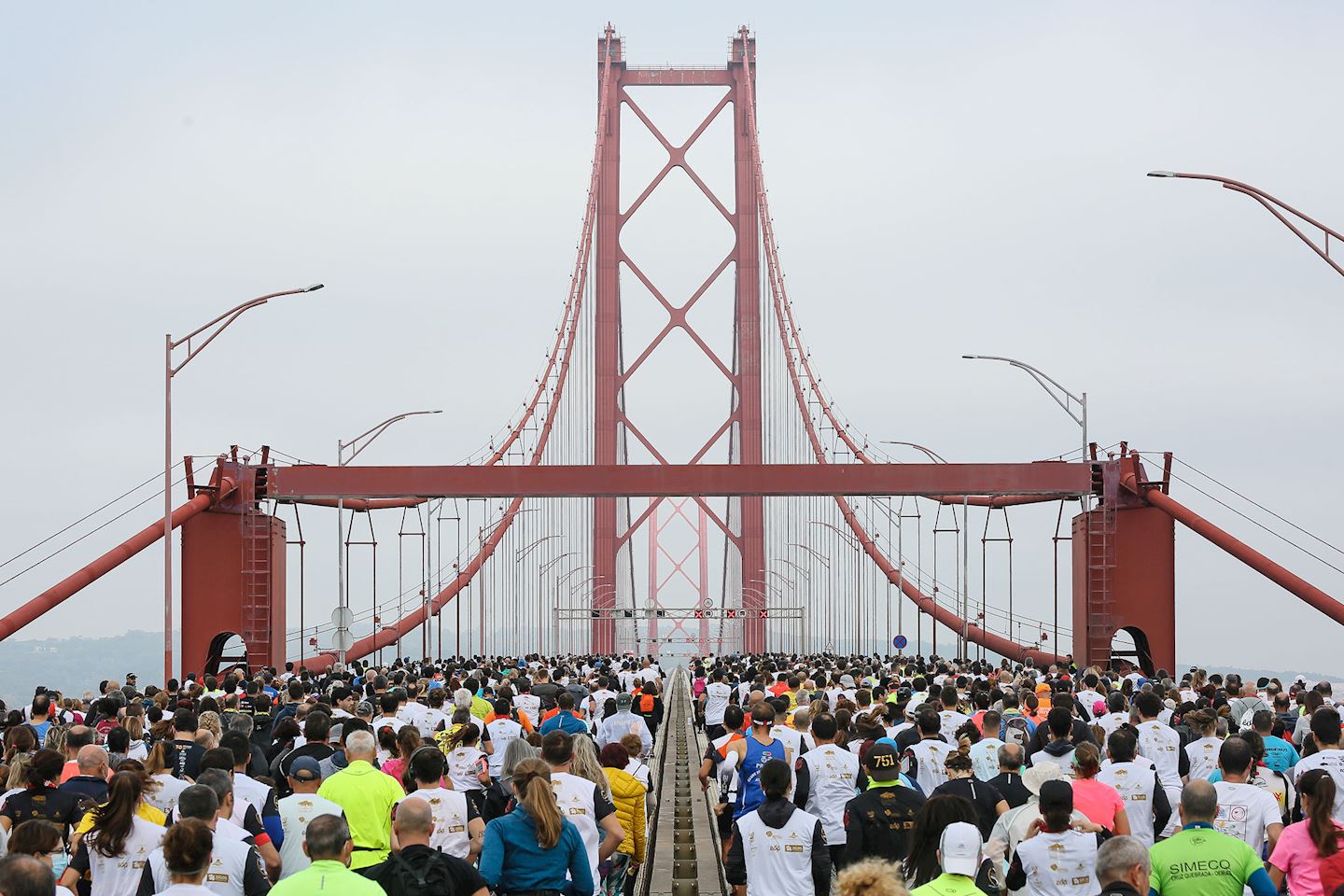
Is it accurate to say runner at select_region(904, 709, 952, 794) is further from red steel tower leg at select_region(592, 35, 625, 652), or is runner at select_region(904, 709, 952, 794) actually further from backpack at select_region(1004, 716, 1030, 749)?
red steel tower leg at select_region(592, 35, 625, 652)

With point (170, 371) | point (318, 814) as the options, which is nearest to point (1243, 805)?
point (318, 814)

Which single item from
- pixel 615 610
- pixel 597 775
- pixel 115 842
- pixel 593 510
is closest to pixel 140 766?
pixel 115 842

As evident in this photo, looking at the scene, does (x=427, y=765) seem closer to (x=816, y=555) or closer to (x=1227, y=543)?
(x=1227, y=543)

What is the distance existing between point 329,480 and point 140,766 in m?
29.0

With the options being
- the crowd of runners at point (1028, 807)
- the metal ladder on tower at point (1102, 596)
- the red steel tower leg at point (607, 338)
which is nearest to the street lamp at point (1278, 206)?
the crowd of runners at point (1028, 807)

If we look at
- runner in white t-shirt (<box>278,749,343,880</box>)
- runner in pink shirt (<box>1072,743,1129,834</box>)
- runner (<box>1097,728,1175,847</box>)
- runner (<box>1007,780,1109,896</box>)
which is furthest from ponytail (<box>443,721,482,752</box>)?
runner (<box>1007,780,1109,896</box>)

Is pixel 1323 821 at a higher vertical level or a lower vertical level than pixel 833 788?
higher

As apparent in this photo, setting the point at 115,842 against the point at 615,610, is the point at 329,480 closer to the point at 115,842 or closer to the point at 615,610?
the point at 615,610

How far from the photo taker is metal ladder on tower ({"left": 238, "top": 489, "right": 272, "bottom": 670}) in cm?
3653

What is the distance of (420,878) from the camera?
688 cm

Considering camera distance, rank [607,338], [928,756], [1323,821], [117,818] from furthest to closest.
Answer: [607,338], [928,756], [117,818], [1323,821]

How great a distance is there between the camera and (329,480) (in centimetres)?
3781

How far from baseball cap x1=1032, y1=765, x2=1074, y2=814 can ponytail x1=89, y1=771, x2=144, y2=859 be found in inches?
151

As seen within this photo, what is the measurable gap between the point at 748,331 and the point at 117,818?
62.7 metres
